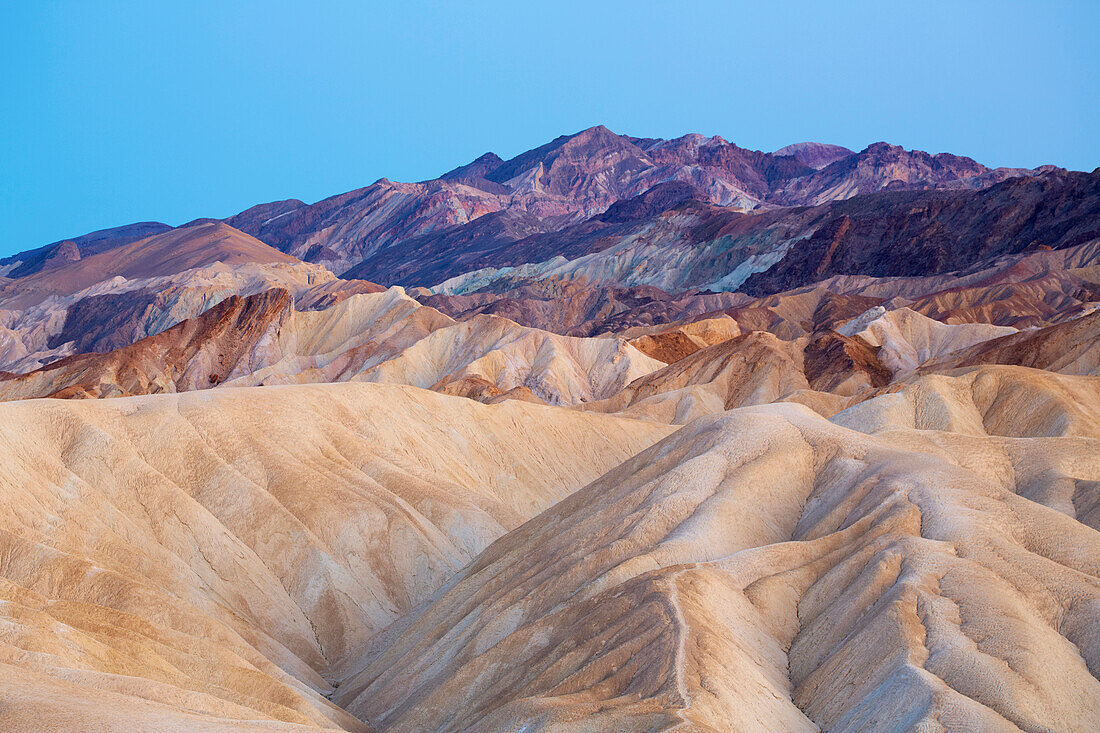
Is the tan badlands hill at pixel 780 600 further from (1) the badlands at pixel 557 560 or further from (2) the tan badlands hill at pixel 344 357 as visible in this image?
(2) the tan badlands hill at pixel 344 357

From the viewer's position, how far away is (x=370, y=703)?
1245 inches

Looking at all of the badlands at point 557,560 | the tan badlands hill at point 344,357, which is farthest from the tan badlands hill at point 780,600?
the tan badlands hill at point 344,357

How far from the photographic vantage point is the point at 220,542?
3984cm

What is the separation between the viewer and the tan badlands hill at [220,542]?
23.2 metres

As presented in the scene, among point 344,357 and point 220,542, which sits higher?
point 344,357

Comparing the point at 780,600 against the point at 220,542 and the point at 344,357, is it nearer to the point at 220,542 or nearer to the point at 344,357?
the point at 220,542

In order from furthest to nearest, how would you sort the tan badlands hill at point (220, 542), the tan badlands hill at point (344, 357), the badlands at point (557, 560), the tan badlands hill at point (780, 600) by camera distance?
the tan badlands hill at point (344, 357)
the tan badlands hill at point (220, 542)
the badlands at point (557, 560)
the tan badlands hill at point (780, 600)

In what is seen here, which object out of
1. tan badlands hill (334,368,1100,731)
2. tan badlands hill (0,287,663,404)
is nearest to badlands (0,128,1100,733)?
tan badlands hill (334,368,1100,731)

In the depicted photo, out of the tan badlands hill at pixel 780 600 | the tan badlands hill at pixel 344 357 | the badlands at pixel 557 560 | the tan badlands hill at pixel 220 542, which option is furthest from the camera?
the tan badlands hill at pixel 344 357

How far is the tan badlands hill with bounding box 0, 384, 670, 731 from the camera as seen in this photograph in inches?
915

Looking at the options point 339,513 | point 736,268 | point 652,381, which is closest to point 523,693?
point 339,513

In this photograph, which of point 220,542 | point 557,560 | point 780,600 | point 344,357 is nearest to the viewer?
point 780,600

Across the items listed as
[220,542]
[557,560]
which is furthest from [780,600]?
[220,542]

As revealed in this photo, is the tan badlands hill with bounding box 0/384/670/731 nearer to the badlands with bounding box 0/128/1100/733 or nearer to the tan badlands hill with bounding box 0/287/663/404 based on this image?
the badlands with bounding box 0/128/1100/733
